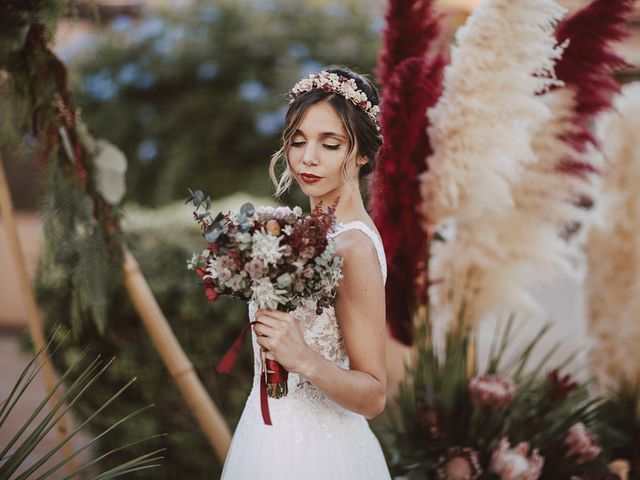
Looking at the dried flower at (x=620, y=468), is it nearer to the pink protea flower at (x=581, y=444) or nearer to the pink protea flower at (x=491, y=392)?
the pink protea flower at (x=581, y=444)

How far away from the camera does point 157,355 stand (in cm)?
339

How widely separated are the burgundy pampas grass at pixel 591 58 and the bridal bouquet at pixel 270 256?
1.33m

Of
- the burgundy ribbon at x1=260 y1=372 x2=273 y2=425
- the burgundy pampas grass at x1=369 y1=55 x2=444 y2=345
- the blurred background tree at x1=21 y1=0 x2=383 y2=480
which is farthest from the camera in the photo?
the blurred background tree at x1=21 y1=0 x2=383 y2=480

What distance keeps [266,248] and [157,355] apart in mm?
1976

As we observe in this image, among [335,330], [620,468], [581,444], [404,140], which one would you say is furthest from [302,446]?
[620,468]

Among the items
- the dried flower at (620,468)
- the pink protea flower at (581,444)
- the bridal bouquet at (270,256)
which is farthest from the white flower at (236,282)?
the dried flower at (620,468)

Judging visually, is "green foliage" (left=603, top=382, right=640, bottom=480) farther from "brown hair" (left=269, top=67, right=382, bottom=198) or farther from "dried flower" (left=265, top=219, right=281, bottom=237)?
"dried flower" (left=265, top=219, right=281, bottom=237)

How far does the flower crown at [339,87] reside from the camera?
75.0 inches

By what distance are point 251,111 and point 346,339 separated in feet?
15.5

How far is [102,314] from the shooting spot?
8.60ft

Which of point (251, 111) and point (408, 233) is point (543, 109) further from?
point (251, 111)

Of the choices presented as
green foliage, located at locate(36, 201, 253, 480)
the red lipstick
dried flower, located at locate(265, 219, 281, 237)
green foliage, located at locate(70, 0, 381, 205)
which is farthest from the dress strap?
green foliage, located at locate(70, 0, 381, 205)

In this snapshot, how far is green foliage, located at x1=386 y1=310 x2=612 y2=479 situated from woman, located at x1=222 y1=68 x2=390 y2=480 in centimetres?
75

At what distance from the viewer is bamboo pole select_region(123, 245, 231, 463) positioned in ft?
8.81
